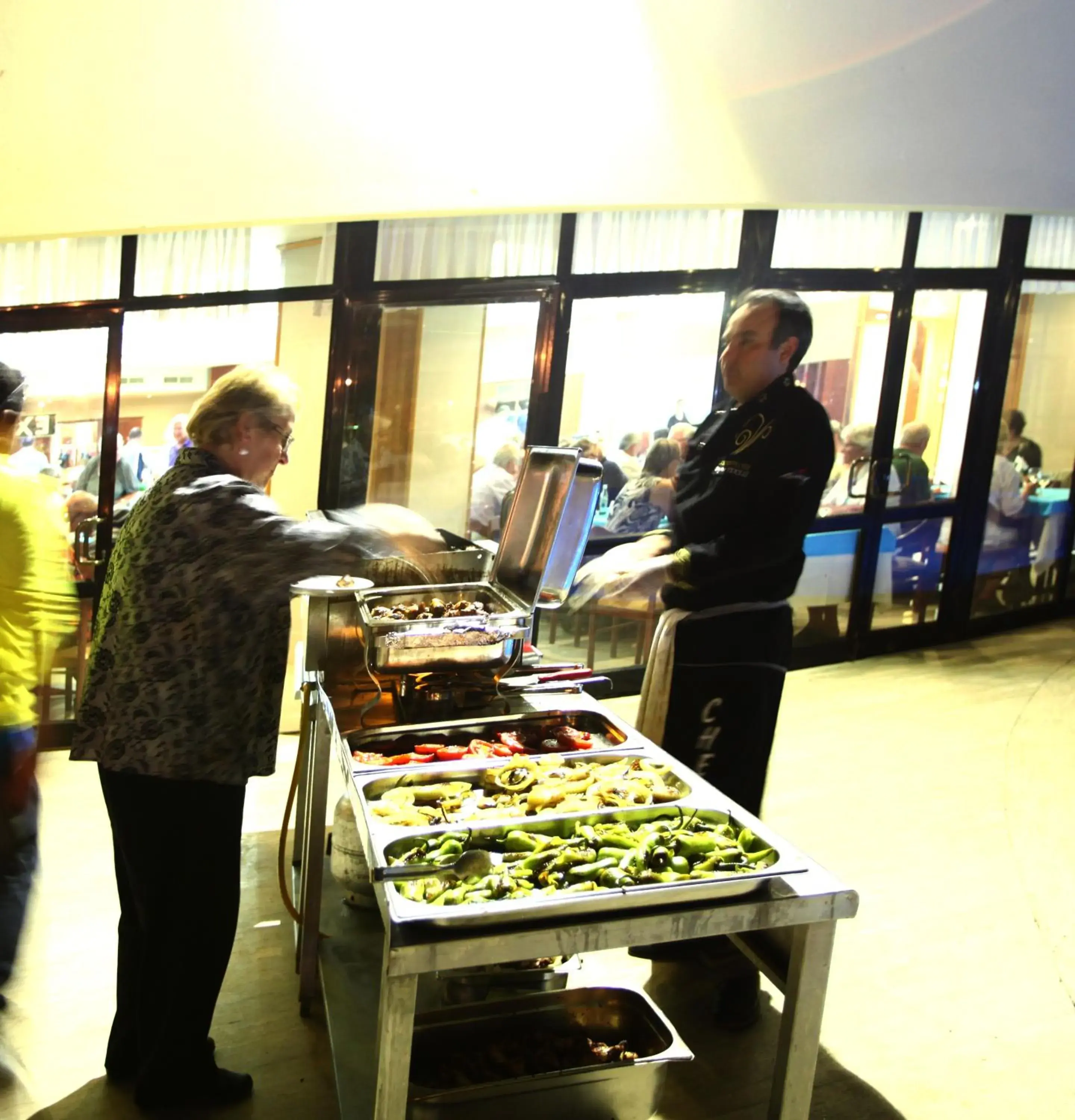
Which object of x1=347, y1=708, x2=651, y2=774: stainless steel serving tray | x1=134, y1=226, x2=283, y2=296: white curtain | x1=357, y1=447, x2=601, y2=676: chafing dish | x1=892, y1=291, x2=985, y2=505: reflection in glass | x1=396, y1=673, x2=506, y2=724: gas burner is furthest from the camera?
x1=892, y1=291, x2=985, y2=505: reflection in glass

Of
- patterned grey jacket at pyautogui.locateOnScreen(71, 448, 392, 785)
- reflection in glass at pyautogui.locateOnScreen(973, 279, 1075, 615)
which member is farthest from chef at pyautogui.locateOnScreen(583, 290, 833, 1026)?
reflection in glass at pyautogui.locateOnScreen(973, 279, 1075, 615)

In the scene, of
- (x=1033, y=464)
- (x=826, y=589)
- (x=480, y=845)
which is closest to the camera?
(x=480, y=845)

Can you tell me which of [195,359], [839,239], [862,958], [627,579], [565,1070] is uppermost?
[839,239]

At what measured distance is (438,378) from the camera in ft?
17.0

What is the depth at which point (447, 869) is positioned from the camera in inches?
66.9

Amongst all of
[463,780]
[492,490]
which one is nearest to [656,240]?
[492,490]

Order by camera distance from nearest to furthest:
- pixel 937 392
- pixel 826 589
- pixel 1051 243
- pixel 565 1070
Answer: pixel 565 1070 < pixel 826 589 < pixel 937 392 < pixel 1051 243

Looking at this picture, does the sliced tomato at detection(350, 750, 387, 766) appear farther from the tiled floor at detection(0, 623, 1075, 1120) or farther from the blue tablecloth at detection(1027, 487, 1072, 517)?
the blue tablecloth at detection(1027, 487, 1072, 517)

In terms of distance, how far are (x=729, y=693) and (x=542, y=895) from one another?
1.36m

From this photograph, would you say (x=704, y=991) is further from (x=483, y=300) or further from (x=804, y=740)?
(x=483, y=300)

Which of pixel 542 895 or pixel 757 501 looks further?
pixel 757 501

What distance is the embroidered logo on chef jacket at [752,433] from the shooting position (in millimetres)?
2793

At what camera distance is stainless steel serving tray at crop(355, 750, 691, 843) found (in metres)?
1.88

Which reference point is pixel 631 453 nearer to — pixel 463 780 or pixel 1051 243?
pixel 1051 243
